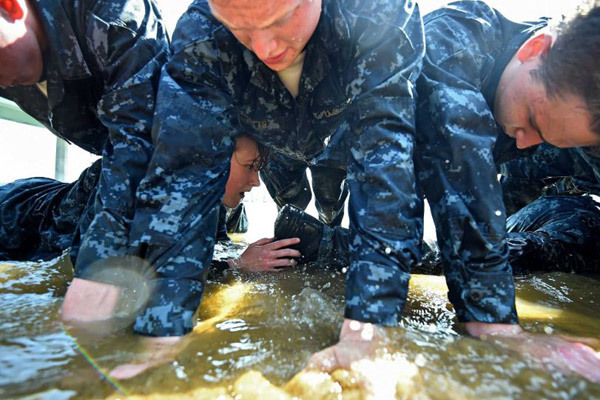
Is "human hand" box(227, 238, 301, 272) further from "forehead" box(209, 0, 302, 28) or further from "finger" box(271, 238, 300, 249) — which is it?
"forehead" box(209, 0, 302, 28)

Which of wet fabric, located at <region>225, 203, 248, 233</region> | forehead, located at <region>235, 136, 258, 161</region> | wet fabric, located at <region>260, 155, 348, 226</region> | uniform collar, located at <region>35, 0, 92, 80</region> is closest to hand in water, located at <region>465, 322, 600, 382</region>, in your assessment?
forehead, located at <region>235, 136, 258, 161</region>

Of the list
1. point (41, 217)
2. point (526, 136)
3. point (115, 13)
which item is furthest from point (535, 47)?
point (41, 217)

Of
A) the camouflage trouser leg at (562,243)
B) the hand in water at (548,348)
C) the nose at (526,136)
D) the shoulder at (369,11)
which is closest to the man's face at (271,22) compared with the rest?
the shoulder at (369,11)

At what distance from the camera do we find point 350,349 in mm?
911

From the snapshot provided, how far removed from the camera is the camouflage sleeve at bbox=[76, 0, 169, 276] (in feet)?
4.19

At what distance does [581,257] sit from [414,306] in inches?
52.6

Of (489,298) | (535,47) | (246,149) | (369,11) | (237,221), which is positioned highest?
(369,11)

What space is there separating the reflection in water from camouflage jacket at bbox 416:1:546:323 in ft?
0.56

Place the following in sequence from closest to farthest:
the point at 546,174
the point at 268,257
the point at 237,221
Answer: the point at 268,257 < the point at 546,174 < the point at 237,221

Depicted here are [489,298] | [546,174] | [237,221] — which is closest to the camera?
[489,298]

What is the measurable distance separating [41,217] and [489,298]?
2.36 metres

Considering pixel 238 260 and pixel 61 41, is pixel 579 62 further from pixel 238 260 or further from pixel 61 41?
pixel 61 41

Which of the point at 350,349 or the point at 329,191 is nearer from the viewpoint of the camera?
the point at 350,349

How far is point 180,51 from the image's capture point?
133 cm
